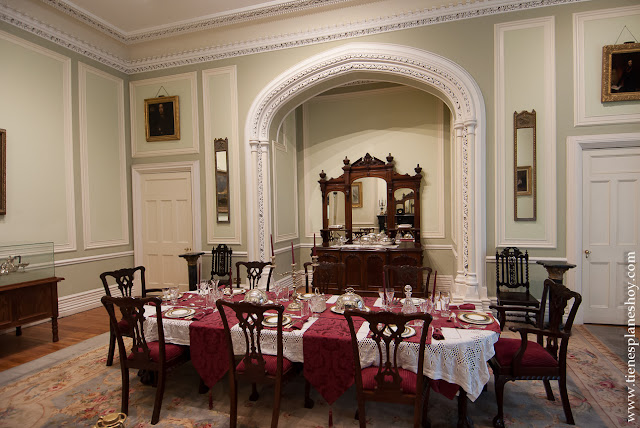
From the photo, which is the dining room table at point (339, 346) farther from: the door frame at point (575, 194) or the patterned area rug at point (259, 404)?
the door frame at point (575, 194)

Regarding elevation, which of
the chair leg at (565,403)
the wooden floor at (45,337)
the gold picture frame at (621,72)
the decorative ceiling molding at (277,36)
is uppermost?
the decorative ceiling molding at (277,36)

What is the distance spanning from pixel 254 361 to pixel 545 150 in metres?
4.23

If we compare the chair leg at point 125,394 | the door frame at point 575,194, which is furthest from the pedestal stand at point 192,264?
the door frame at point 575,194

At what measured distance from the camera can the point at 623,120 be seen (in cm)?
421

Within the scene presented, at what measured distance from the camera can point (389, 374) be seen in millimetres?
2148

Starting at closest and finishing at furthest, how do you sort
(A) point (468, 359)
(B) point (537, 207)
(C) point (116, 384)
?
(A) point (468, 359)
(C) point (116, 384)
(B) point (537, 207)

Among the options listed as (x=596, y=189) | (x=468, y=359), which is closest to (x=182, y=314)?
(x=468, y=359)

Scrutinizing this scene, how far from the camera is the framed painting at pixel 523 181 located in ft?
14.7

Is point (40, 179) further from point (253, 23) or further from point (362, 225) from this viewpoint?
point (362, 225)

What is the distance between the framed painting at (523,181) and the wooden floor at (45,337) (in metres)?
5.63

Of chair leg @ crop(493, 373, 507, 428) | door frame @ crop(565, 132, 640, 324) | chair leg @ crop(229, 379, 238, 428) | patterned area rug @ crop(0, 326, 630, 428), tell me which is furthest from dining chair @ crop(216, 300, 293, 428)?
door frame @ crop(565, 132, 640, 324)

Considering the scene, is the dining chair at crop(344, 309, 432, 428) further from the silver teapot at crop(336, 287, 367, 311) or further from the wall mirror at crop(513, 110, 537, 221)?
the wall mirror at crop(513, 110, 537, 221)

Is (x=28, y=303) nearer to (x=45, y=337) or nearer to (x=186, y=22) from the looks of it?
(x=45, y=337)

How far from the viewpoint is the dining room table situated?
2252 mm
